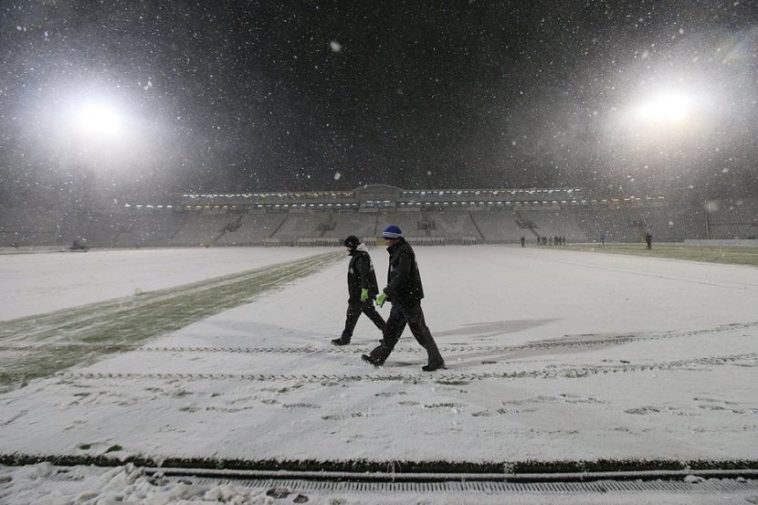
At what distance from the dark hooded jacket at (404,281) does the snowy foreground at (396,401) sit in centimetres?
79

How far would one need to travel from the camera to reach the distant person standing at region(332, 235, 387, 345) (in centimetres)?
490

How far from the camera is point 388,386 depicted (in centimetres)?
353

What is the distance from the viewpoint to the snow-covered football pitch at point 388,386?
2.44 m

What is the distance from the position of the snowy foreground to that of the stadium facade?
48495 mm

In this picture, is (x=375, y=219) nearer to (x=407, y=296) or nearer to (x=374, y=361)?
(x=374, y=361)

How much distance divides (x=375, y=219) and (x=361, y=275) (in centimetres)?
5871

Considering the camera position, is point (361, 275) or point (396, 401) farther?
point (361, 275)

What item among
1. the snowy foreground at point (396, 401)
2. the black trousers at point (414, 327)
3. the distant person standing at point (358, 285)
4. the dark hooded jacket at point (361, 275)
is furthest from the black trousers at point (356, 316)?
the black trousers at point (414, 327)

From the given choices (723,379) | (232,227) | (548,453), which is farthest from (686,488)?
(232,227)

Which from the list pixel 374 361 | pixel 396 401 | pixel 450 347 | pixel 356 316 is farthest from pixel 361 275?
pixel 396 401

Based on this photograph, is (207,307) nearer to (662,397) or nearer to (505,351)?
(505,351)

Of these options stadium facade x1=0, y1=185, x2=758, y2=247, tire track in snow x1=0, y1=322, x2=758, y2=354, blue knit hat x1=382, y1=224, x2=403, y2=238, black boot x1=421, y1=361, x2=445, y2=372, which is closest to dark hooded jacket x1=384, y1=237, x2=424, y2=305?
blue knit hat x1=382, y1=224, x2=403, y2=238

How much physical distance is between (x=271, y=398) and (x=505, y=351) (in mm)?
2910

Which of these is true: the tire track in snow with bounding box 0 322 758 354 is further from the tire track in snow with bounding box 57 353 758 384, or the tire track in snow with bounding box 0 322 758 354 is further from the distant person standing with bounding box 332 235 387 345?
the tire track in snow with bounding box 57 353 758 384
